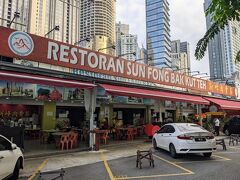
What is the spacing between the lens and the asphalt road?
7332 millimetres

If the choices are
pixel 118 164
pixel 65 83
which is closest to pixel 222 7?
pixel 118 164

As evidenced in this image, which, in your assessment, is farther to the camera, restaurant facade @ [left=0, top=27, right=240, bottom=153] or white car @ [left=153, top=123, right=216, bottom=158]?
restaurant facade @ [left=0, top=27, right=240, bottom=153]

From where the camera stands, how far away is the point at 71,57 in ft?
45.5

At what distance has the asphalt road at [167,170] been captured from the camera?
24.1 ft

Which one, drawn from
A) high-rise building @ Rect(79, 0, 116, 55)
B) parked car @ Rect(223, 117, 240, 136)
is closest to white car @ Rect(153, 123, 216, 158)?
parked car @ Rect(223, 117, 240, 136)

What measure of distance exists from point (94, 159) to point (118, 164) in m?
1.58

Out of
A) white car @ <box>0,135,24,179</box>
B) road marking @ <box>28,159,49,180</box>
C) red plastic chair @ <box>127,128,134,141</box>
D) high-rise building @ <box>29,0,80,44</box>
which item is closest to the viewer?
white car @ <box>0,135,24,179</box>

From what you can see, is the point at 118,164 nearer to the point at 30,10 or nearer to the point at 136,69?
the point at 136,69

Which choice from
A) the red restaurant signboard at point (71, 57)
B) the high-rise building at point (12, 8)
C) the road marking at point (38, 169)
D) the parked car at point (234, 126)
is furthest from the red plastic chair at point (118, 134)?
the high-rise building at point (12, 8)

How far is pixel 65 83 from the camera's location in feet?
38.5

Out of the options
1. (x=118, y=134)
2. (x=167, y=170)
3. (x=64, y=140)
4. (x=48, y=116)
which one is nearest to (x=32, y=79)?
(x=64, y=140)

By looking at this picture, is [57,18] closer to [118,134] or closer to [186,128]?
[118,134]

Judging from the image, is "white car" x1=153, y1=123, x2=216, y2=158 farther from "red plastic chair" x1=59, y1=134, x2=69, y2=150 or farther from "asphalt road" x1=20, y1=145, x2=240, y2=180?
"red plastic chair" x1=59, y1=134, x2=69, y2=150

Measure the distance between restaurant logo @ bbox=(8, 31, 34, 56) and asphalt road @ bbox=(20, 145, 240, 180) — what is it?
6.47m
